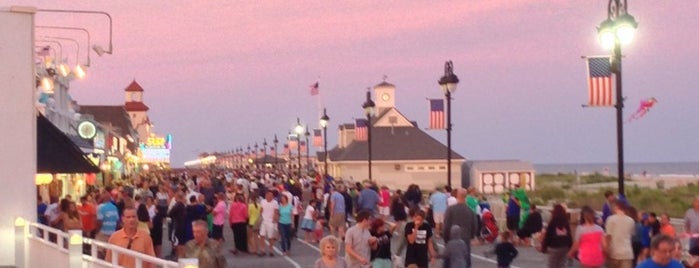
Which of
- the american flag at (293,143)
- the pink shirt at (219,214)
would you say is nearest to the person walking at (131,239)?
the pink shirt at (219,214)

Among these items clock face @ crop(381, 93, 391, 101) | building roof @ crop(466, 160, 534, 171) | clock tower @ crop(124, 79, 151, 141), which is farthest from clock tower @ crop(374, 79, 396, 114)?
clock tower @ crop(124, 79, 151, 141)

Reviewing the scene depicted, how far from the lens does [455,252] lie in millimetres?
15297

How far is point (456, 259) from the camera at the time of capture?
15.3m

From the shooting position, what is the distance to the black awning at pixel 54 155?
72.1 feet

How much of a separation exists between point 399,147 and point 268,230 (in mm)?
47708

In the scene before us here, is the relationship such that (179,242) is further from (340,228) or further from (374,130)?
(374,130)

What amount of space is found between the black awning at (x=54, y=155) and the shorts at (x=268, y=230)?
392cm

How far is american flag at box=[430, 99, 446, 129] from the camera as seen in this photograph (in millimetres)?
36122

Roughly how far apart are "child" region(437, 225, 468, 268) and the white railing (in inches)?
171

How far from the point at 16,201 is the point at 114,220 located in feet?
5.57

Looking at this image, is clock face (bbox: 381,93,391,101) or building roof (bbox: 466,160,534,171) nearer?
building roof (bbox: 466,160,534,171)

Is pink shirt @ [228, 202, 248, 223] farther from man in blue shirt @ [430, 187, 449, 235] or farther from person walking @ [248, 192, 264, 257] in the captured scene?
man in blue shirt @ [430, 187, 449, 235]

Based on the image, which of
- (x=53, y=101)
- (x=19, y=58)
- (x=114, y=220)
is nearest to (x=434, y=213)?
(x=114, y=220)

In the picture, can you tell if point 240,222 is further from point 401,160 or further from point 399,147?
point 399,147
